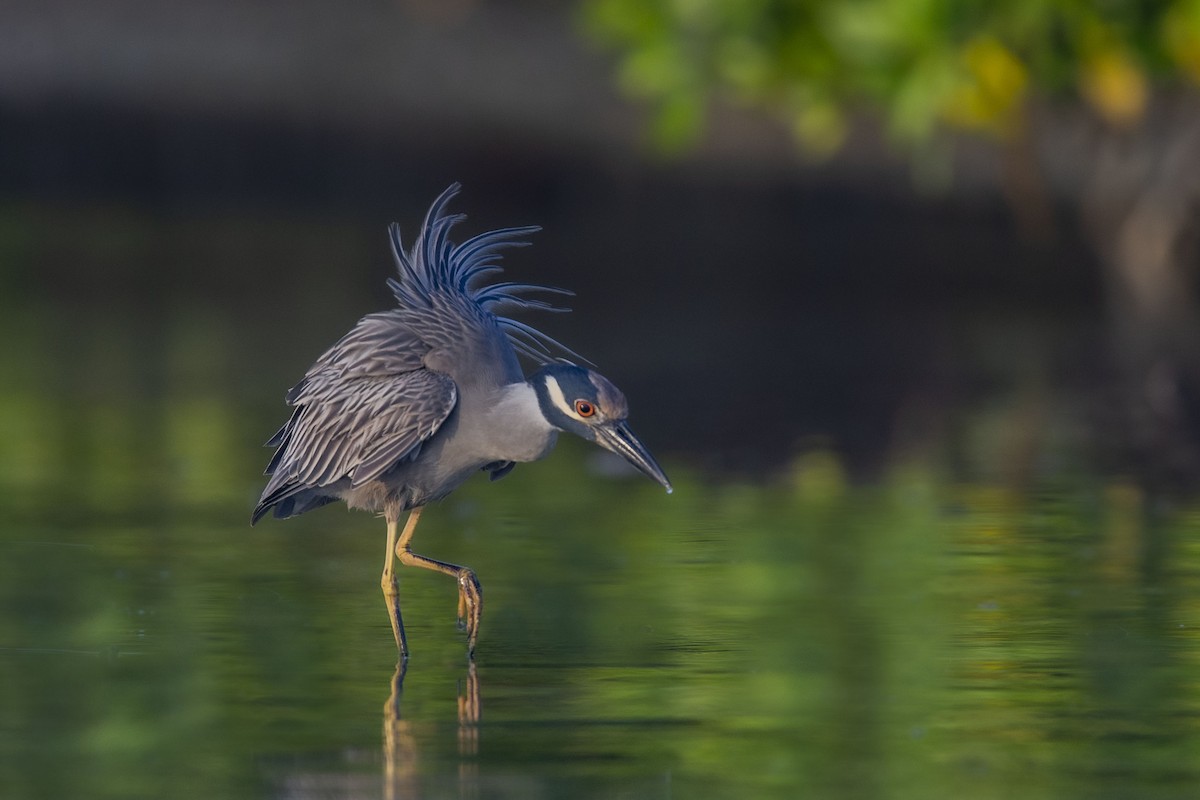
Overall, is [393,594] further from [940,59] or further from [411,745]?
[940,59]

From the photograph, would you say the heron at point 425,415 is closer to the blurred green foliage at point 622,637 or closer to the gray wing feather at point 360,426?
the gray wing feather at point 360,426

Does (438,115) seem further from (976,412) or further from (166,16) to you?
(976,412)

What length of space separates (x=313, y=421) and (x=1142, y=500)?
174 inches

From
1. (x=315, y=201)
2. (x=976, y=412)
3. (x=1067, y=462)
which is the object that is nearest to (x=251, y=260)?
(x=315, y=201)

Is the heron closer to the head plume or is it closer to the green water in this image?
the head plume

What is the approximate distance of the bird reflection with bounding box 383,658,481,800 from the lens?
6406 mm

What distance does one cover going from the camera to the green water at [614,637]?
21.9 feet

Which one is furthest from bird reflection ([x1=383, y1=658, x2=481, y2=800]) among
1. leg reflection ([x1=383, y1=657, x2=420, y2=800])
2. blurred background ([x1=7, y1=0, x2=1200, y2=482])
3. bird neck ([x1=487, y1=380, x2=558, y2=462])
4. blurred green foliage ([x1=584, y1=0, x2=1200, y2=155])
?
blurred background ([x1=7, y1=0, x2=1200, y2=482])

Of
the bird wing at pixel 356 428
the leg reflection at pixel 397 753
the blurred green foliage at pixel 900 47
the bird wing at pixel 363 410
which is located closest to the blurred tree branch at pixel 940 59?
the blurred green foliage at pixel 900 47

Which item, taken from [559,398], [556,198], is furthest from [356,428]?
[556,198]

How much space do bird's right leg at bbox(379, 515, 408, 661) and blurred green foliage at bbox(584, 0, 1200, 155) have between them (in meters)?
A: 4.58

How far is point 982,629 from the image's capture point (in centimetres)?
845

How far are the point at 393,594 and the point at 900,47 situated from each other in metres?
5.21

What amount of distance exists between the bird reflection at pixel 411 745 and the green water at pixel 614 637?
0.02m
